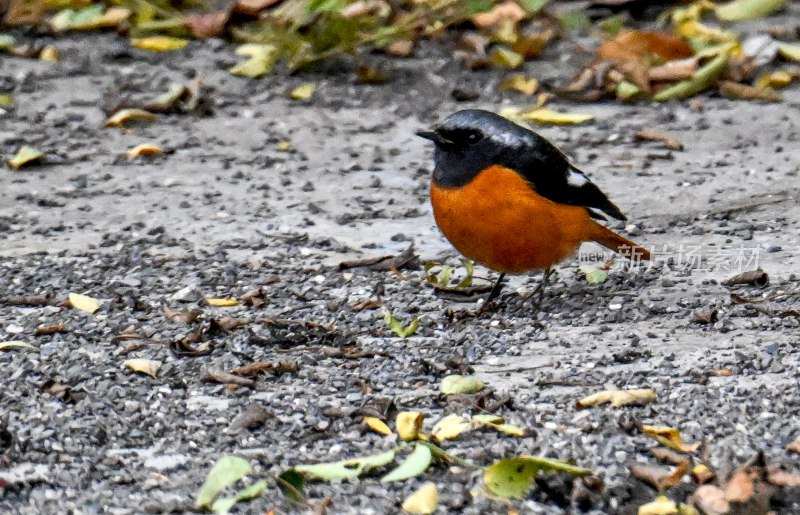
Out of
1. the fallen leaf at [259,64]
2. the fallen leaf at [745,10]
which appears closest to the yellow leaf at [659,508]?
the fallen leaf at [259,64]

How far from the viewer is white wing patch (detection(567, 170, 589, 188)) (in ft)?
18.6

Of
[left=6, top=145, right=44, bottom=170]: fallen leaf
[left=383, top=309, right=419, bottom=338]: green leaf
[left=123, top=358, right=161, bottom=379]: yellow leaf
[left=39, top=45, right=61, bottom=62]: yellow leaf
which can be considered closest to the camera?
[left=123, top=358, right=161, bottom=379]: yellow leaf

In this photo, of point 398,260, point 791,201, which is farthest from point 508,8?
point 398,260

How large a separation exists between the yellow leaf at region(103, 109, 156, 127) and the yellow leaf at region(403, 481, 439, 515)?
5031 millimetres

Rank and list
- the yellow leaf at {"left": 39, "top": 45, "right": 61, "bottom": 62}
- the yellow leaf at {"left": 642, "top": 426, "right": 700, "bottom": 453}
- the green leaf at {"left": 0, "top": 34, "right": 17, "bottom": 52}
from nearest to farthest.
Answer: the yellow leaf at {"left": 642, "top": 426, "right": 700, "bottom": 453} → the yellow leaf at {"left": 39, "top": 45, "right": 61, "bottom": 62} → the green leaf at {"left": 0, "top": 34, "right": 17, "bottom": 52}

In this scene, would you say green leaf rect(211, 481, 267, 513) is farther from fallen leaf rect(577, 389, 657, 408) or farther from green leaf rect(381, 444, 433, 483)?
fallen leaf rect(577, 389, 657, 408)

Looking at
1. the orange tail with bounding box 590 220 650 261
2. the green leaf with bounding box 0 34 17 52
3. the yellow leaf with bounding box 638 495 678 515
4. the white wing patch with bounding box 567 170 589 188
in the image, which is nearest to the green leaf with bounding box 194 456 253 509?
the yellow leaf with bounding box 638 495 678 515

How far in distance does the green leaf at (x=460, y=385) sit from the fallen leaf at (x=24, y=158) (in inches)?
152

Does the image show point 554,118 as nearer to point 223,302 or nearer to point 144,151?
point 144,151

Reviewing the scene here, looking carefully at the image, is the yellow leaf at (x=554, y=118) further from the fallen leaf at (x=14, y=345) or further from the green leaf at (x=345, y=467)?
the green leaf at (x=345, y=467)

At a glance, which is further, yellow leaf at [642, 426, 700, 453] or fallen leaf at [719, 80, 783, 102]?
fallen leaf at [719, 80, 783, 102]

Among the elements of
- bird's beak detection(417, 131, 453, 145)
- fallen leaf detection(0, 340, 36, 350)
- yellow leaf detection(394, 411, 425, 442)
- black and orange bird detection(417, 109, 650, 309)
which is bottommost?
fallen leaf detection(0, 340, 36, 350)

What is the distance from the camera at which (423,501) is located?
11.8 feet

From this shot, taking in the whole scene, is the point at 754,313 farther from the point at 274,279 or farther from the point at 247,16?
the point at 247,16
